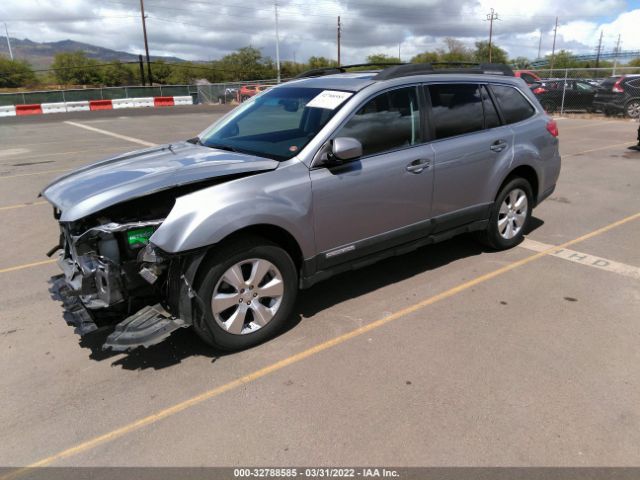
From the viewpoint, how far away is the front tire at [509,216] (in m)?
5.17

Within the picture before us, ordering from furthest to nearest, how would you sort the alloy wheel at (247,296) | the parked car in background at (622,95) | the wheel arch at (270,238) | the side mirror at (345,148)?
the parked car in background at (622,95) < the side mirror at (345,148) < the alloy wheel at (247,296) < the wheel arch at (270,238)

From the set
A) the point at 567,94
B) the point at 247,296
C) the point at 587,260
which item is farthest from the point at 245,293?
the point at 567,94

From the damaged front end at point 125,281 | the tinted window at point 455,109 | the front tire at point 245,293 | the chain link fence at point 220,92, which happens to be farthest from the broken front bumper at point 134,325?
the chain link fence at point 220,92

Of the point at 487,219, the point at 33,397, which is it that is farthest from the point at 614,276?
the point at 33,397

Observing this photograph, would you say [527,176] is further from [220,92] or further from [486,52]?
[486,52]

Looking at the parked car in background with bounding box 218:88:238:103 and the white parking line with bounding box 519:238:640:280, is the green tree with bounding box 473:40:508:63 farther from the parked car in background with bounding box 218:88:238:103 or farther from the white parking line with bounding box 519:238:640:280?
the white parking line with bounding box 519:238:640:280

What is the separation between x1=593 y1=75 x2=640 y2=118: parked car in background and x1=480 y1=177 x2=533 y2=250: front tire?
17.5 metres

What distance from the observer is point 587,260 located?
518 centimetres

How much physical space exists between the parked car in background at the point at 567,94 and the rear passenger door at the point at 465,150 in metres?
18.6

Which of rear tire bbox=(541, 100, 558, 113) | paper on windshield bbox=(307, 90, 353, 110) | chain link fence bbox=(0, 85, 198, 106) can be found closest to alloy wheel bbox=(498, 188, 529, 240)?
paper on windshield bbox=(307, 90, 353, 110)

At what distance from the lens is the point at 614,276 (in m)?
Result: 4.75

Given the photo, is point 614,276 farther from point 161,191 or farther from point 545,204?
point 161,191

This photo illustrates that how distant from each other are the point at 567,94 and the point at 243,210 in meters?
22.4

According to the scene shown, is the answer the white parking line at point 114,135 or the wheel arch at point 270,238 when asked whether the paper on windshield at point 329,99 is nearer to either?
the wheel arch at point 270,238
